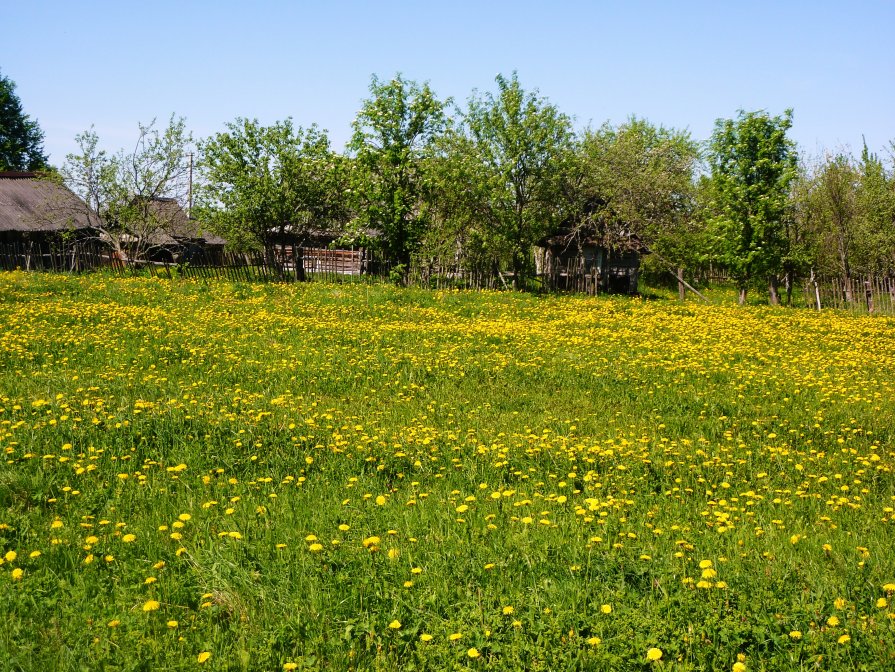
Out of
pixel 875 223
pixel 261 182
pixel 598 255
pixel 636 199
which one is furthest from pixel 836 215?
pixel 261 182

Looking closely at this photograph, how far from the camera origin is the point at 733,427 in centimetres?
759

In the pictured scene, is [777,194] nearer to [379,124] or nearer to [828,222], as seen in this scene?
[828,222]

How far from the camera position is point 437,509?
4.95 meters

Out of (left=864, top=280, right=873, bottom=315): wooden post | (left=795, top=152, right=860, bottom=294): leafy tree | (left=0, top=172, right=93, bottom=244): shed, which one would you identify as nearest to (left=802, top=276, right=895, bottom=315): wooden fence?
(left=864, top=280, right=873, bottom=315): wooden post

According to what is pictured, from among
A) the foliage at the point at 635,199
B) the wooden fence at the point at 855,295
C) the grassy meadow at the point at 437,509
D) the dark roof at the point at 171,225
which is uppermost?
the foliage at the point at 635,199

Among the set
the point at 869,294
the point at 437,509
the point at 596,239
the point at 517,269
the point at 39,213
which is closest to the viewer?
the point at 437,509

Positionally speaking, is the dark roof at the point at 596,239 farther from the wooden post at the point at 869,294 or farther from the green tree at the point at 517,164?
the wooden post at the point at 869,294

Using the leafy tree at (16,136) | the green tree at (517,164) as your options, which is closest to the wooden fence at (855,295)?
the green tree at (517,164)

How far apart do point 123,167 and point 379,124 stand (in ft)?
37.6

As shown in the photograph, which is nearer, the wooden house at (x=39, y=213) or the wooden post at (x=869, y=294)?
the wooden post at (x=869, y=294)

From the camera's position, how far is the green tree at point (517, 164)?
2720 centimetres

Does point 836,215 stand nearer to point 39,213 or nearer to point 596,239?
point 596,239

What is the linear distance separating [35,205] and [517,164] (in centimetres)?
2769

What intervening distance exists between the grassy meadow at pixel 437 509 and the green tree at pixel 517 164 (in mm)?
17332
